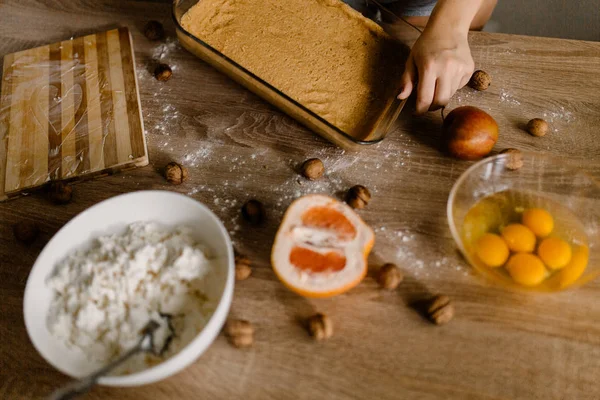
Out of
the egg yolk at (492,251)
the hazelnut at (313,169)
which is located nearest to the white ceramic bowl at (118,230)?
the hazelnut at (313,169)

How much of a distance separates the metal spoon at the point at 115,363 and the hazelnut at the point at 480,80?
932mm

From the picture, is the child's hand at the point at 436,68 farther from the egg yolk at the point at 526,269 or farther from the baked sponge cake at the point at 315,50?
the egg yolk at the point at 526,269

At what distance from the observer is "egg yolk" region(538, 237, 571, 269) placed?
983 millimetres

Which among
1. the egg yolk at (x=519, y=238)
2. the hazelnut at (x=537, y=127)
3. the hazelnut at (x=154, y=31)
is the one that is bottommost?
the egg yolk at (x=519, y=238)

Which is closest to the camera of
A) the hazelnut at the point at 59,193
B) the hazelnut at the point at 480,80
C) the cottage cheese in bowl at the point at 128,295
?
the cottage cheese in bowl at the point at 128,295

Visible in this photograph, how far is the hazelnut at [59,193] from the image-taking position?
3.60 feet

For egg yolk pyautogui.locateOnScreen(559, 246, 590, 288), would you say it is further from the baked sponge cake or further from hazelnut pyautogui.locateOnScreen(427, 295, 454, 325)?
the baked sponge cake

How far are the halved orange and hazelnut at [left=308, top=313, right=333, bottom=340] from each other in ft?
0.19

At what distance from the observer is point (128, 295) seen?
914 millimetres

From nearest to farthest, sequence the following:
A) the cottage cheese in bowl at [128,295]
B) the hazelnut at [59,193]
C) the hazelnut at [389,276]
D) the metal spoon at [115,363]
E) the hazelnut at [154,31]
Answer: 1. the metal spoon at [115,363]
2. the cottage cheese in bowl at [128,295]
3. the hazelnut at [389,276]
4. the hazelnut at [59,193]
5. the hazelnut at [154,31]

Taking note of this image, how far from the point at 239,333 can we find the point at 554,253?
2.15ft

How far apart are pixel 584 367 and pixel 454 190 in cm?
42

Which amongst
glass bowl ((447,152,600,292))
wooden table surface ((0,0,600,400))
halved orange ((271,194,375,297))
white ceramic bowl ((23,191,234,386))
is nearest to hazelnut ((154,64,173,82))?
wooden table surface ((0,0,600,400))

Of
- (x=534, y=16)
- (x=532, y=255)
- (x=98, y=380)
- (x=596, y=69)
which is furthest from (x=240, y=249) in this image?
(x=534, y=16)
